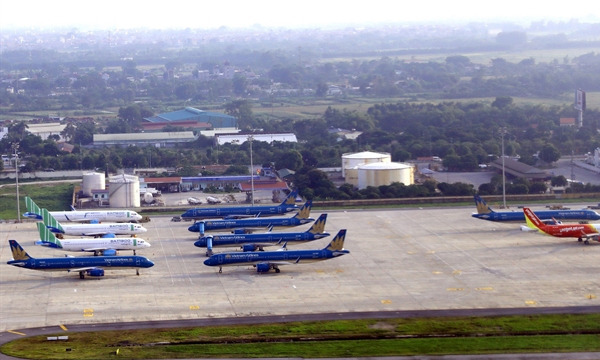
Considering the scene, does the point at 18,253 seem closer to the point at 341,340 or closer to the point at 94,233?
the point at 94,233

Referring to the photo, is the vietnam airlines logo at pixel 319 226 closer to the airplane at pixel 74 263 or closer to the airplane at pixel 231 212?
the airplane at pixel 231 212

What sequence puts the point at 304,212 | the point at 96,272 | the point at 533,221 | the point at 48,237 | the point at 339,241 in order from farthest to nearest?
the point at 304,212 < the point at 533,221 < the point at 48,237 < the point at 339,241 < the point at 96,272

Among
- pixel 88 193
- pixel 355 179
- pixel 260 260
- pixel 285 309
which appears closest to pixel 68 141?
pixel 88 193

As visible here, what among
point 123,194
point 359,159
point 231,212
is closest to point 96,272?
point 231,212

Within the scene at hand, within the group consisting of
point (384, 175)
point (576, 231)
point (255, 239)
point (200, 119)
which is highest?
point (200, 119)

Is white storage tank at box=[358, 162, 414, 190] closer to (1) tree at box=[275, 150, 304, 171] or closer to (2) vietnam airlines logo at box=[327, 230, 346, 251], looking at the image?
(1) tree at box=[275, 150, 304, 171]
